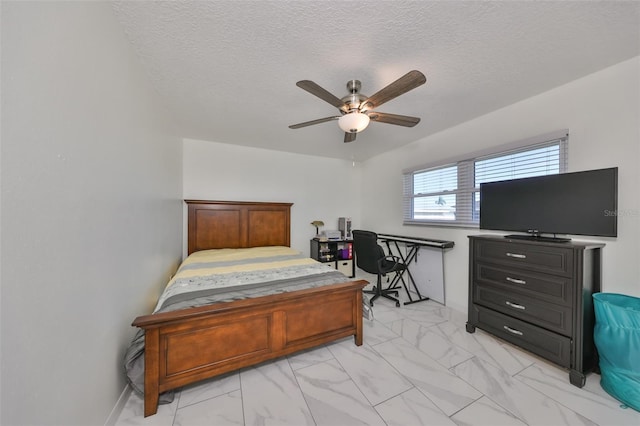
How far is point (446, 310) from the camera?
2854 millimetres

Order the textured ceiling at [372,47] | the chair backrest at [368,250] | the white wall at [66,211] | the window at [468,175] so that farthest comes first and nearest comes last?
the chair backrest at [368,250] < the window at [468,175] < the textured ceiling at [372,47] < the white wall at [66,211]

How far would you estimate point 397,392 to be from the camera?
5.09ft

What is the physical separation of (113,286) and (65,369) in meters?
0.47

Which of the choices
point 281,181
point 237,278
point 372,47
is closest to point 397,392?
point 237,278

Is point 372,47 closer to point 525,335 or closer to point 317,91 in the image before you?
point 317,91

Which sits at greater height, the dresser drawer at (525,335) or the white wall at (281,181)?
the white wall at (281,181)

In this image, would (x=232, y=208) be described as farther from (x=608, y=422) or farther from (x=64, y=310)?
(x=608, y=422)

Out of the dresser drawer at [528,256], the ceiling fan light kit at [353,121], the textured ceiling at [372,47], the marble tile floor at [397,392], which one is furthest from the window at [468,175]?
the ceiling fan light kit at [353,121]

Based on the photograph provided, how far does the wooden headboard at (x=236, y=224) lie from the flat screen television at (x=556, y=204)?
2938mm

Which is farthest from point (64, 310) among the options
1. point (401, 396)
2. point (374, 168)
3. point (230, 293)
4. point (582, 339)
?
point (374, 168)

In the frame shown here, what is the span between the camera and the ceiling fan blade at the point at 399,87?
137 cm

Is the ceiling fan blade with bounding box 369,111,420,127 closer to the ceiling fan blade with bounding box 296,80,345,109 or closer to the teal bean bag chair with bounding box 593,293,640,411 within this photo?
the ceiling fan blade with bounding box 296,80,345,109

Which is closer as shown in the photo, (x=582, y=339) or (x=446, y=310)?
(x=582, y=339)

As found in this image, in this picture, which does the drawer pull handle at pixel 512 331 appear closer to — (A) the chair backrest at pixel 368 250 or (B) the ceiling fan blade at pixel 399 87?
(A) the chair backrest at pixel 368 250
